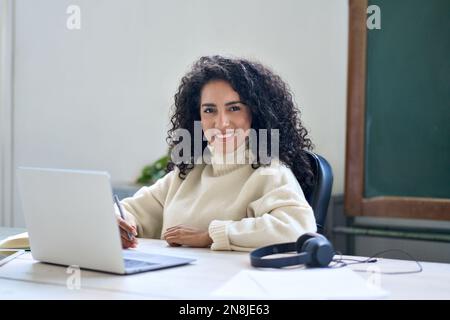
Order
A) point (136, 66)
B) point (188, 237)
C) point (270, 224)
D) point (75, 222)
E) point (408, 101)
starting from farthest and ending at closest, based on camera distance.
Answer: point (136, 66), point (408, 101), point (188, 237), point (270, 224), point (75, 222)

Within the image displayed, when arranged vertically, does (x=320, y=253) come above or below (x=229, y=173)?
below

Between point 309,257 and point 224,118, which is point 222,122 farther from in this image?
point 309,257

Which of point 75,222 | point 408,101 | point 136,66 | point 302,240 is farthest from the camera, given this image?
point 136,66

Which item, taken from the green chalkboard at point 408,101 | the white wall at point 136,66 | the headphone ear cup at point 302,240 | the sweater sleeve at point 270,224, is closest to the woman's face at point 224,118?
the sweater sleeve at point 270,224

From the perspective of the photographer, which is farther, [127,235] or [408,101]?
[408,101]

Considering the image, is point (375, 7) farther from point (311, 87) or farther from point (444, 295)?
point (444, 295)

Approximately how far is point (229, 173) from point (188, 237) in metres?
0.26

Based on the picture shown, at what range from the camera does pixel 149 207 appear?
2.21 meters

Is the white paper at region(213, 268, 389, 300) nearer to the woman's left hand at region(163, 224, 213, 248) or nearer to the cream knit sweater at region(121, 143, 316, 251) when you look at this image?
the cream knit sweater at region(121, 143, 316, 251)

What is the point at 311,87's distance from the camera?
3.50 m

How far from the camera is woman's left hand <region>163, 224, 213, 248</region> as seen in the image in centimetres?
188

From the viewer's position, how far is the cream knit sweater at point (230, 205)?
179 centimetres

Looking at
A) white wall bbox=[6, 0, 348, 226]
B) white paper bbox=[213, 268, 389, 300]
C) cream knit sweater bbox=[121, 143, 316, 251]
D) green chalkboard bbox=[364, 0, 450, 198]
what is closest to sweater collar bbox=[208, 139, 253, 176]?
cream knit sweater bbox=[121, 143, 316, 251]

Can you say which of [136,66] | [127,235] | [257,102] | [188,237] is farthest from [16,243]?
[136,66]
